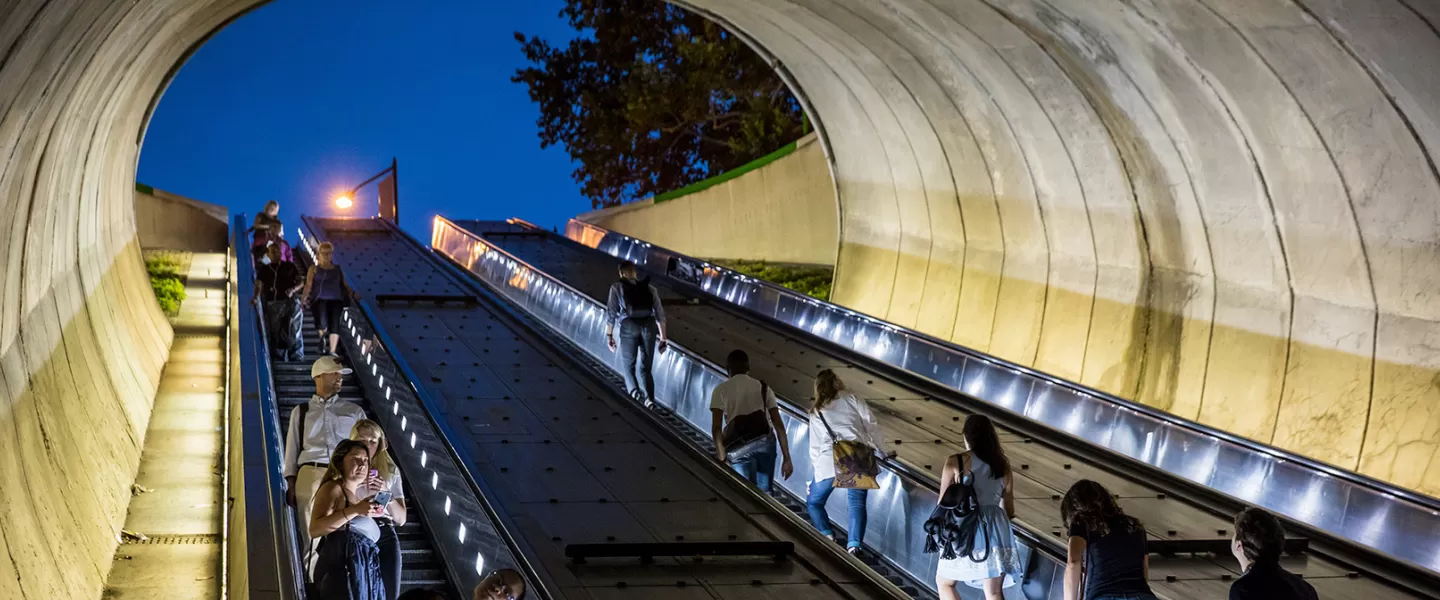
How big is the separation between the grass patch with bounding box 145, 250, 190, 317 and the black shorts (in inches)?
197

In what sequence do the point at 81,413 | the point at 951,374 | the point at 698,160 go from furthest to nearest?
1. the point at 698,160
2. the point at 951,374
3. the point at 81,413

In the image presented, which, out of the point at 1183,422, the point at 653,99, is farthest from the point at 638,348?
the point at 653,99

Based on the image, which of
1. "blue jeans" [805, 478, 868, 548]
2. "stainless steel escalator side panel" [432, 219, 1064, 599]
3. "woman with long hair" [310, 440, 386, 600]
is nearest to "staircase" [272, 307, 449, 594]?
"woman with long hair" [310, 440, 386, 600]

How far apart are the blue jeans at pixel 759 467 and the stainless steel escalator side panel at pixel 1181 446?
8.19 ft

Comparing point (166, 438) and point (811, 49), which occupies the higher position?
point (811, 49)

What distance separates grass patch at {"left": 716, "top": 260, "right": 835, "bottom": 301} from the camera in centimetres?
2547

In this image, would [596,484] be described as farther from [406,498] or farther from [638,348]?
[638,348]

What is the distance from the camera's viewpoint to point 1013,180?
1750cm

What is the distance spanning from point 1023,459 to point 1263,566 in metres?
5.01

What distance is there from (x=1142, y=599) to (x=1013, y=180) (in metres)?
11.7

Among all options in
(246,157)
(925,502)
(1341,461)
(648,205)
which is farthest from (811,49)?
(246,157)

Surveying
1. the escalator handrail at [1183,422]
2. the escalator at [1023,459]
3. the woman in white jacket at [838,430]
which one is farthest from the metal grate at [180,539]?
the escalator handrail at [1183,422]

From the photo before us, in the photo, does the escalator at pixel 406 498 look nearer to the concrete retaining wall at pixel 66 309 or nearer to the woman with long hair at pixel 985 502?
the concrete retaining wall at pixel 66 309

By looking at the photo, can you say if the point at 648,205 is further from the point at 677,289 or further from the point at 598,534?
the point at 598,534
